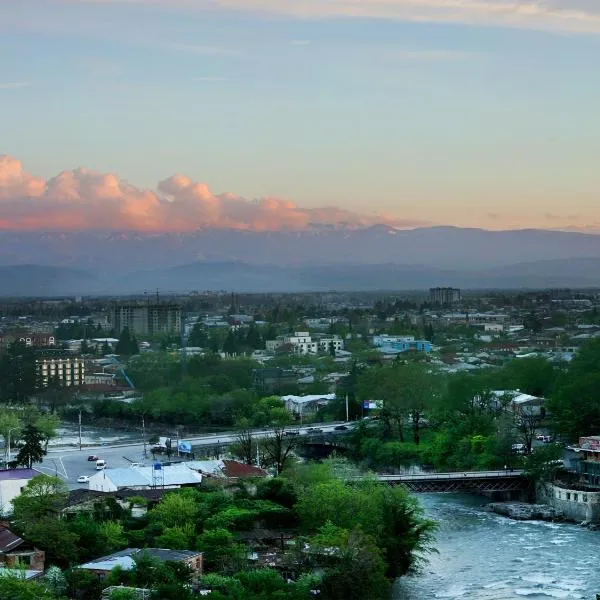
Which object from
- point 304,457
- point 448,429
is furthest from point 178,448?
point 448,429

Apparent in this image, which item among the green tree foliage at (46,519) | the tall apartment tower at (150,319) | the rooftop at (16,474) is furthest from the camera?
the tall apartment tower at (150,319)

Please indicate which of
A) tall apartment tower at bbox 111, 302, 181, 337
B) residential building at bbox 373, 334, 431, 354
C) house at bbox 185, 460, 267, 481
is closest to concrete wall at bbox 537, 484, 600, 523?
house at bbox 185, 460, 267, 481

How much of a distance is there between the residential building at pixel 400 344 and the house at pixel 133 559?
49.1m

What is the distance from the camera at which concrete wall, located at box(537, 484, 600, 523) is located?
3322 centimetres

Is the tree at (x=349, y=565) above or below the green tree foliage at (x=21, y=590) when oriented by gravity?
below

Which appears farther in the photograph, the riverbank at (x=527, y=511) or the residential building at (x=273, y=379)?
the residential building at (x=273, y=379)

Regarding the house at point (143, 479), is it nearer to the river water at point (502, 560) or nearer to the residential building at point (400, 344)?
the river water at point (502, 560)

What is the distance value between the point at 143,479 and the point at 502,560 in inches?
369

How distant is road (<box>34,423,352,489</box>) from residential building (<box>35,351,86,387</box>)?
2213cm

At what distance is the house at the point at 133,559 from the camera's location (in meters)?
23.0

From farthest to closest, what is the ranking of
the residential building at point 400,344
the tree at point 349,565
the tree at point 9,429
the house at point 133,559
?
the residential building at point 400,344
the tree at point 9,429
the house at point 133,559
the tree at point 349,565

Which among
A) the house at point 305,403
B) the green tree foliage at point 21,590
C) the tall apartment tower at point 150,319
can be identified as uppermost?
the tall apartment tower at point 150,319

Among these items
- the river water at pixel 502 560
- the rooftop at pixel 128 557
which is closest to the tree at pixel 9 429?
the river water at pixel 502 560

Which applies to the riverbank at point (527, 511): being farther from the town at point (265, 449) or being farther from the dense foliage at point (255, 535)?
the dense foliage at point (255, 535)
